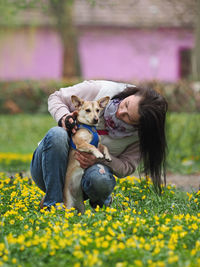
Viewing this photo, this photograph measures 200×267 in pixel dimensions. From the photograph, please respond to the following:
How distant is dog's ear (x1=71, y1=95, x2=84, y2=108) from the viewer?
12.3ft

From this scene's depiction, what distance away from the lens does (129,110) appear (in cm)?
371

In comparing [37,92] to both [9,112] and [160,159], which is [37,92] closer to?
[9,112]

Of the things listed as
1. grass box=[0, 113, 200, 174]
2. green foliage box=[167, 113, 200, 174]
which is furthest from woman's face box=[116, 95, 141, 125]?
green foliage box=[167, 113, 200, 174]

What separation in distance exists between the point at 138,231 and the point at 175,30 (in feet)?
53.6

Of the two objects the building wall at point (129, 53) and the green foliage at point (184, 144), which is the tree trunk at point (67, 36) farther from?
the green foliage at point (184, 144)

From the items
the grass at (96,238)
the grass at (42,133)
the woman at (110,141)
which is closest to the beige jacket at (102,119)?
the woman at (110,141)

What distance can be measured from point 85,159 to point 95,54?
15.9 metres

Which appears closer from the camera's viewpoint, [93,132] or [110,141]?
[93,132]

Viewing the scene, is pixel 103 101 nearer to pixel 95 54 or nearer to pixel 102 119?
pixel 102 119

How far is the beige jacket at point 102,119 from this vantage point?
3984 mm

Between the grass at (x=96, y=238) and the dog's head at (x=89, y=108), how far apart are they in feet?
2.39

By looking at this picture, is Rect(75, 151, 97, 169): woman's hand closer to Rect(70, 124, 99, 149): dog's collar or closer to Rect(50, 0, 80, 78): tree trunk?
Rect(70, 124, 99, 149): dog's collar

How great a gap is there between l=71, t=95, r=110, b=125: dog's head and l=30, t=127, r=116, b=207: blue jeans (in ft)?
0.71

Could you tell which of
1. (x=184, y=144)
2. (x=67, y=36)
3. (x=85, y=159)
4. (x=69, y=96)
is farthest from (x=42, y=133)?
(x=85, y=159)
